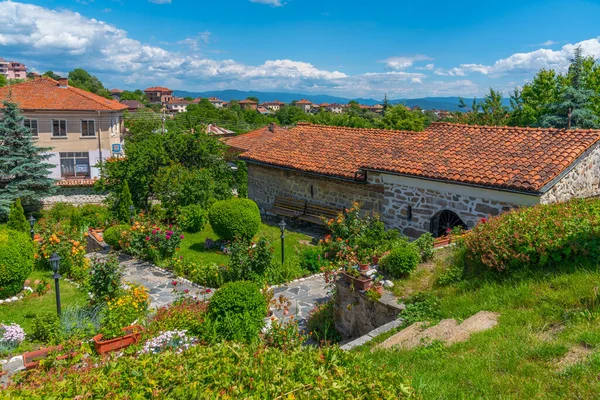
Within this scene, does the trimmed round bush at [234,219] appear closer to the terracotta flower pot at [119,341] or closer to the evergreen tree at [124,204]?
the evergreen tree at [124,204]

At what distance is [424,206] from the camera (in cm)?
1262

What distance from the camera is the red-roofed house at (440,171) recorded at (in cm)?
1088

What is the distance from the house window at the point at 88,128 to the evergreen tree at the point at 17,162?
6.56 metres

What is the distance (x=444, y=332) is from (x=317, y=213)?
9.97m

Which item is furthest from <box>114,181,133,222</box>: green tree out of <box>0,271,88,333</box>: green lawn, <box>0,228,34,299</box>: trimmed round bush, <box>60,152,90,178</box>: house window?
<box>60,152,90,178</box>: house window

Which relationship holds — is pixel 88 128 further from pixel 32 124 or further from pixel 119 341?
pixel 119 341

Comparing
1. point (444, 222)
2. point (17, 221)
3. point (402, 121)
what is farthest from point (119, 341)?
point (402, 121)

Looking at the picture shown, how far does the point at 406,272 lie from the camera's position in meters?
8.13

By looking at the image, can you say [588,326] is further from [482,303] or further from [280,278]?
[280,278]

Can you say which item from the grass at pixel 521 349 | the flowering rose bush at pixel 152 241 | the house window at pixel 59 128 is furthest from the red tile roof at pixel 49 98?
the grass at pixel 521 349

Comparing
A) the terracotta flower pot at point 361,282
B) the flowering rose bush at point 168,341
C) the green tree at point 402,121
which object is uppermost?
the green tree at point 402,121

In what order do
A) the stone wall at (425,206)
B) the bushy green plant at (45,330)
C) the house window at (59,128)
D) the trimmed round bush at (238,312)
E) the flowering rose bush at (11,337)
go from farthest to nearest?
the house window at (59,128) < the stone wall at (425,206) < the bushy green plant at (45,330) < the flowering rose bush at (11,337) < the trimmed round bush at (238,312)

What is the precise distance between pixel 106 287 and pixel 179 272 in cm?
298

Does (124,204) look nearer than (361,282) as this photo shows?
No
